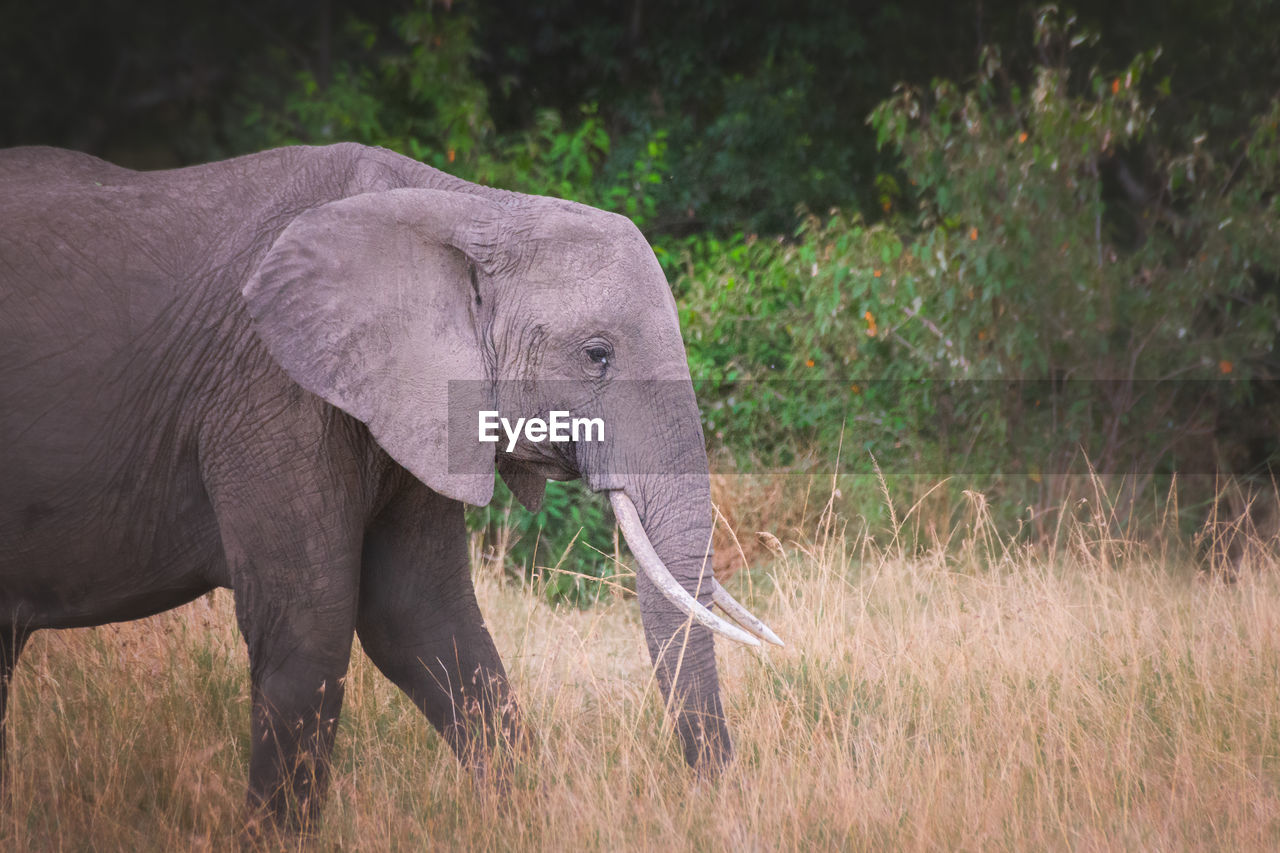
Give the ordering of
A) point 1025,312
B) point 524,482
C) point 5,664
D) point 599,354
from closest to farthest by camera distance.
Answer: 1. point 599,354
2. point 524,482
3. point 5,664
4. point 1025,312

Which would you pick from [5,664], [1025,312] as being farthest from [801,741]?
[1025,312]

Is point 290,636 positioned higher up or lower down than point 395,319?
lower down

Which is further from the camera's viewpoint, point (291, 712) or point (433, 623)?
point (433, 623)

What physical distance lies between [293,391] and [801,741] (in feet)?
6.45

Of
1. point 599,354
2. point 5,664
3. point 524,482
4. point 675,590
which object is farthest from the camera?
point 5,664

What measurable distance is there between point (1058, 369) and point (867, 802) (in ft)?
16.7

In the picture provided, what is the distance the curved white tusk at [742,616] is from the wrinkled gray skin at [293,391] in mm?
105

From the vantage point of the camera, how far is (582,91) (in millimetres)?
13508

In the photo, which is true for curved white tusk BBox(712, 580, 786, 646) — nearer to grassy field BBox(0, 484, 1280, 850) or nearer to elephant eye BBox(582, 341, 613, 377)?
grassy field BBox(0, 484, 1280, 850)

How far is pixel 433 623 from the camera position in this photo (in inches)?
168

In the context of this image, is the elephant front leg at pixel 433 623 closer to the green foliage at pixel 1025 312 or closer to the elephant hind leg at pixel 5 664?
the elephant hind leg at pixel 5 664

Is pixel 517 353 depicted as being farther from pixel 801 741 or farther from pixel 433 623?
pixel 801 741

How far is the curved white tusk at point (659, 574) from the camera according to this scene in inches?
141

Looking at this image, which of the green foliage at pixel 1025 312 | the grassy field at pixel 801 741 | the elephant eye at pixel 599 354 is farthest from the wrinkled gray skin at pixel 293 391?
the green foliage at pixel 1025 312
